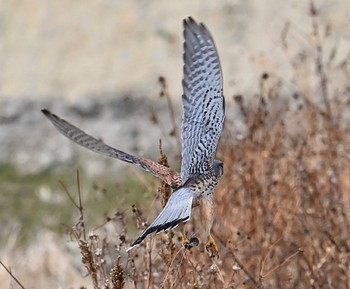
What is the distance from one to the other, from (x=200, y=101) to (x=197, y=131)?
0.27ft

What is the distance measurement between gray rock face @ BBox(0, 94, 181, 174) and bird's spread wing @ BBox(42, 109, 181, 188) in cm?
469

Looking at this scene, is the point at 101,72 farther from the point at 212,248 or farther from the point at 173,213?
the point at 173,213

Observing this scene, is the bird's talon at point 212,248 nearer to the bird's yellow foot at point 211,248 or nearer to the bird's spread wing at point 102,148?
the bird's yellow foot at point 211,248

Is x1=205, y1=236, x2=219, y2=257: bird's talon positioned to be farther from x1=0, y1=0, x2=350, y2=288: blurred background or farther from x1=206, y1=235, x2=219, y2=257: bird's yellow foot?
x1=0, y1=0, x2=350, y2=288: blurred background

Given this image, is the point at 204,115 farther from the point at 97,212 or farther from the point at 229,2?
the point at 229,2

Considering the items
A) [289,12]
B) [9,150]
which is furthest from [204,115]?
[9,150]

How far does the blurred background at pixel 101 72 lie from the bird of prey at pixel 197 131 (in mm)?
3964

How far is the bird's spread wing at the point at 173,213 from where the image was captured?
281 cm

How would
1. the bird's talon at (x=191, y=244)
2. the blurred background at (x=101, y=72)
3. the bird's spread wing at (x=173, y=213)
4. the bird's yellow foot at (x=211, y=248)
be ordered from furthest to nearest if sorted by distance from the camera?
the blurred background at (x=101, y=72)
the bird's yellow foot at (x=211, y=248)
the bird's talon at (x=191, y=244)
the bird's spread wing at (x=173, y=213)

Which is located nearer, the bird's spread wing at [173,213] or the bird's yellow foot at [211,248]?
the bird's spread wing at [173,213]

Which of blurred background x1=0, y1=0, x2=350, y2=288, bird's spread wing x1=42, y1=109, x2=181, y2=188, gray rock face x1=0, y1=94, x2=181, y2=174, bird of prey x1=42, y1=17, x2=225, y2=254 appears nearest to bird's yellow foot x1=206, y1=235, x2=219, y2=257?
bird of prey x1=42, y1=17, x2=225, y2=254

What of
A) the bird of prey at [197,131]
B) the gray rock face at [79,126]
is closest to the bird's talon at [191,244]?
the bird of prey at [197,131]

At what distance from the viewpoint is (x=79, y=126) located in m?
8.23

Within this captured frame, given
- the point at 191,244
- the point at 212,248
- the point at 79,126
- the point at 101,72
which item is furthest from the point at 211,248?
the point at 101,72
